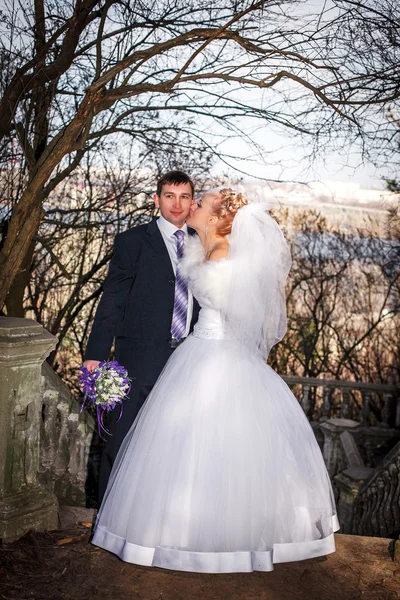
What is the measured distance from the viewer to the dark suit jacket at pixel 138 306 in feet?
11.0

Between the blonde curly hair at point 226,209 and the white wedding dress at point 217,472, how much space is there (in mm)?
245

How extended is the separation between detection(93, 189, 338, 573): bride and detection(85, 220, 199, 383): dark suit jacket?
0.24 m

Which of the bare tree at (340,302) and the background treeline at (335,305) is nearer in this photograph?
the background treeline at (335,305)

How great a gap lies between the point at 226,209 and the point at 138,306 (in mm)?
767

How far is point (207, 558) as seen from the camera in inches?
104

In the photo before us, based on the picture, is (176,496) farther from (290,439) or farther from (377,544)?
(377,544)

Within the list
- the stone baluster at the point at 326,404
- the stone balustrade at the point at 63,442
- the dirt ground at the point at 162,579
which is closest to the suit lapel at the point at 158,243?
the stone balustrade at the point at 63,442

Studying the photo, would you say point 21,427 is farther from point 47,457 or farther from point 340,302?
point 340,302

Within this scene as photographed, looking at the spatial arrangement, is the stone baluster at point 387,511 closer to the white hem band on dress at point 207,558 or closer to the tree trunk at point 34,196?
the white hem band on dress at point 207,558

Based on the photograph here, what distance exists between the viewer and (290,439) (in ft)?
9.66

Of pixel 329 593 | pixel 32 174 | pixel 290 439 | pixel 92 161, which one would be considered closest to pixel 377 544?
pixel 329 593

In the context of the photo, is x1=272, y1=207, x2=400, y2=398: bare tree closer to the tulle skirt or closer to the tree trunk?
the tree trunk

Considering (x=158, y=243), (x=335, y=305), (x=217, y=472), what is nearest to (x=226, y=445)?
(x=217, y=472)

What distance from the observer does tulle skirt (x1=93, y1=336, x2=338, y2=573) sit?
268 centimetres
